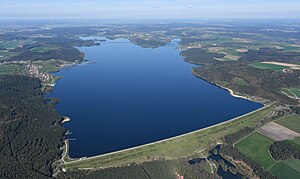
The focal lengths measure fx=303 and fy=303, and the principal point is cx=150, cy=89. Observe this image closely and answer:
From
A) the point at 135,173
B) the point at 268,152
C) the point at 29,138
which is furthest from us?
the point at 29,138

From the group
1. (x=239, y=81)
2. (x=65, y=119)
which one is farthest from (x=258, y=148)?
(x=239, y=81)

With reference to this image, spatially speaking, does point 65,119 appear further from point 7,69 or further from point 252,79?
point 252,79

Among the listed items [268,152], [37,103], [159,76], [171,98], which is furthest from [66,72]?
[268,152]

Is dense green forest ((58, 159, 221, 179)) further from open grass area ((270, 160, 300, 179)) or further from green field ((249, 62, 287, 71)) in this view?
green field ((249, 62, 287, 71))

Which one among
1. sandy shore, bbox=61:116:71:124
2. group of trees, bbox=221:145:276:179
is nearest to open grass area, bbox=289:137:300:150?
group of trees, bbox=221:145:276:179

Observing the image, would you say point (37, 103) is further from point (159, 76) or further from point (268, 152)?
point (268, 152)

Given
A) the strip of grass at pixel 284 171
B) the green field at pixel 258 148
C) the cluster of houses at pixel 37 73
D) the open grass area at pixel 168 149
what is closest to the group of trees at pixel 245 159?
the green field at pixel 258 148
